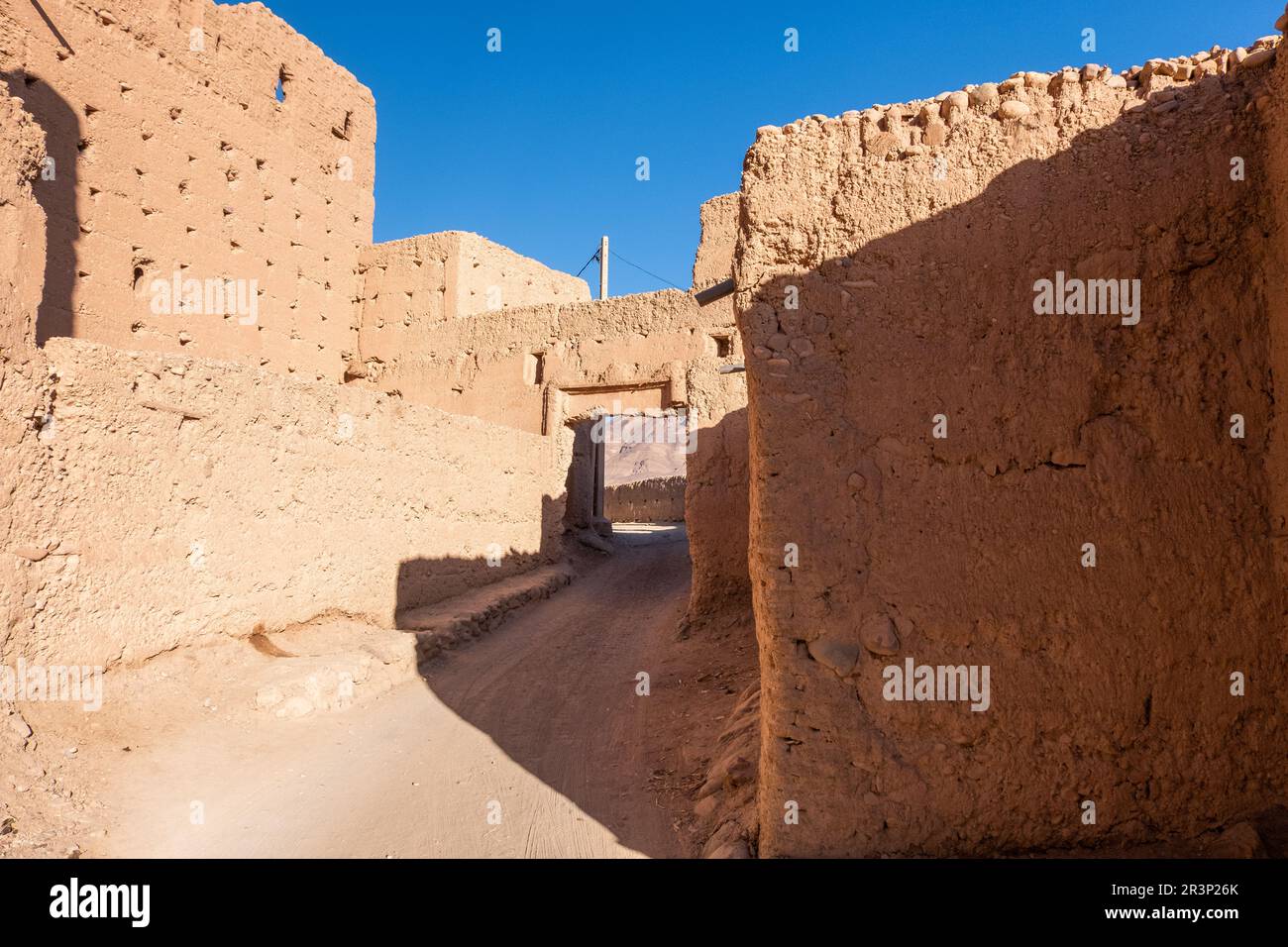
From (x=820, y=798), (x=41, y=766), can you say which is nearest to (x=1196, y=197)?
(x=820, y=798)

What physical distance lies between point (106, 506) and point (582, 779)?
3778 mm

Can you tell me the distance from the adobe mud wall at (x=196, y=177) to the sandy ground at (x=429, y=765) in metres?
7.32

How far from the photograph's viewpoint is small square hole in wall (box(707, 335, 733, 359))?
10.8 m

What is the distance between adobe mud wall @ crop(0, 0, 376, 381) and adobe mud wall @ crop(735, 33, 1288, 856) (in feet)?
34.9

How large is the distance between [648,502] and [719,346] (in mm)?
13815

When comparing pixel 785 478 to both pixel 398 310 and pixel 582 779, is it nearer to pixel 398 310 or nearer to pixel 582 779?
pixel 582 779

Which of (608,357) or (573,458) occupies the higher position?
(608,357)

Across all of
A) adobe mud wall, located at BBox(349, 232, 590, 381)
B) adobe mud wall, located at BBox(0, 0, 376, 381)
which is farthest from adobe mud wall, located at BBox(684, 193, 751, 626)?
adobe mud wall, located at BBox(0, 0, 376, 381)

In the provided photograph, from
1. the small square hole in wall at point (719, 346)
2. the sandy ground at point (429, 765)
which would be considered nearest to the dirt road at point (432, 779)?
the sandy ground at point (429, 765)

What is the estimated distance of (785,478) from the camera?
124 inches

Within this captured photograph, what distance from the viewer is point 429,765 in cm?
480

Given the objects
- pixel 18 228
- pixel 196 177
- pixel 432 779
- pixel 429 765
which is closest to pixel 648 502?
pixel 196 177

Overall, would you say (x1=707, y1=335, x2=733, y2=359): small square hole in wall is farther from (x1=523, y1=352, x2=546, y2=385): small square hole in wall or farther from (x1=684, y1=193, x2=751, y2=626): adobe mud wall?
(x1=523, y1=352, x2=546, y2=385): small square hole in wall

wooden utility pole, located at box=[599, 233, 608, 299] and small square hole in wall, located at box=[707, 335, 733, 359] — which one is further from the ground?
wooden utility pole, located at box=[599, 233, 608, 299]
